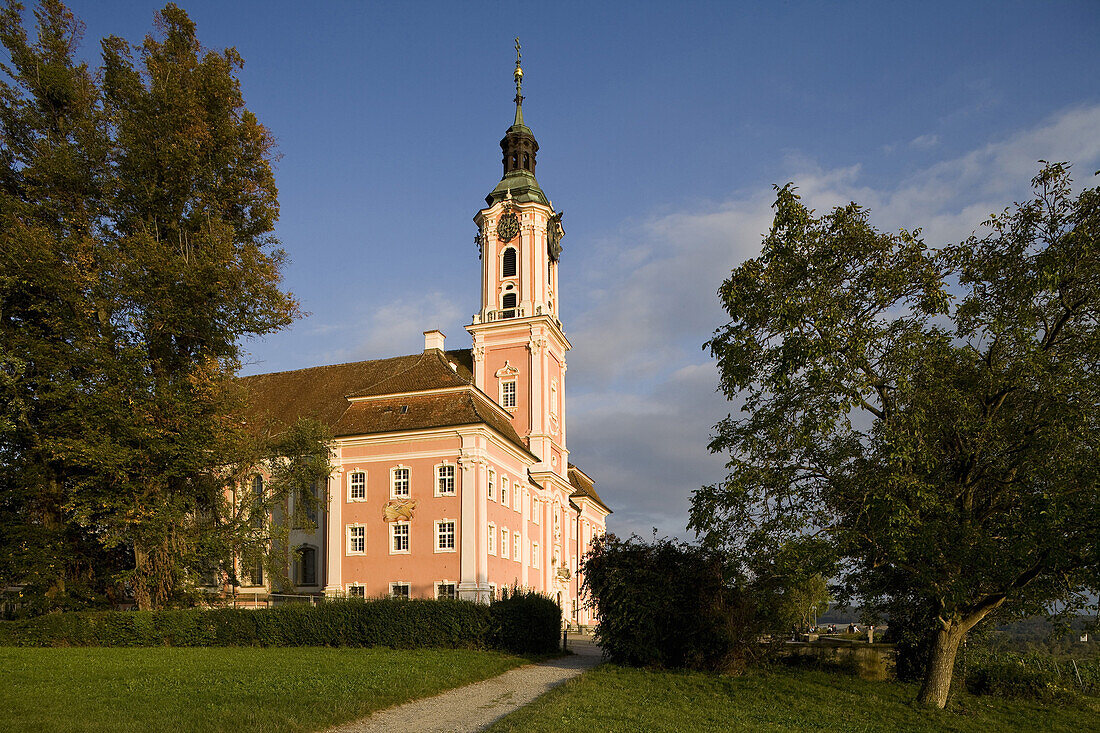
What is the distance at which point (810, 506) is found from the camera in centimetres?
1717

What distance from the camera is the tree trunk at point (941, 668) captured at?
16.2 m

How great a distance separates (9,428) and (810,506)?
21827 millimetres

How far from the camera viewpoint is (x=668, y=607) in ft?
67.9

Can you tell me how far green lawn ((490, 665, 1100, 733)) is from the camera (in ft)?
42.6

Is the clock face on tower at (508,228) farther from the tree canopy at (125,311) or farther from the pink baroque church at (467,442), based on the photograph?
the tree canopy at (125,311)

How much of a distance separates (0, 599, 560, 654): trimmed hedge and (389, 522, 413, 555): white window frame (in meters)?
12.1

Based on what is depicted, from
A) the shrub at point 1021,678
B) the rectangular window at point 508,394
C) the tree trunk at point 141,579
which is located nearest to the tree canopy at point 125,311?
the tree trunk at point 141,579

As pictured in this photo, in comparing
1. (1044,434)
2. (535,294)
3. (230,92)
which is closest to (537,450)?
(535,294)

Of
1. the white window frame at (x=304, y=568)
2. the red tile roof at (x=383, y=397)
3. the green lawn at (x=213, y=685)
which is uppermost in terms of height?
the red tile roof at (x=383, y=397)

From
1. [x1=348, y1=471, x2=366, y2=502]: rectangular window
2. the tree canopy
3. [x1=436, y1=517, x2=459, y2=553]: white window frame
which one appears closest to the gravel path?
the tree canopy

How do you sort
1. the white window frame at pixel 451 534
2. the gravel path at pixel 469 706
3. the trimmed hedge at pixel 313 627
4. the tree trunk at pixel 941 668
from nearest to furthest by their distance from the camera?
the gravel path at pixel 469 706 → the tree trunk at pixel 941 668 → the trimmed hedge at pixel 313 627 → the white window frame at pixel 451 534

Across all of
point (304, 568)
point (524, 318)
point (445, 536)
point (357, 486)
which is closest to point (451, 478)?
point (445, 536)

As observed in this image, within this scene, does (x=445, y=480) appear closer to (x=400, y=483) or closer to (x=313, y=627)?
(x=400, y=483)

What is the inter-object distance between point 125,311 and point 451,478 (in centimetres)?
1589
